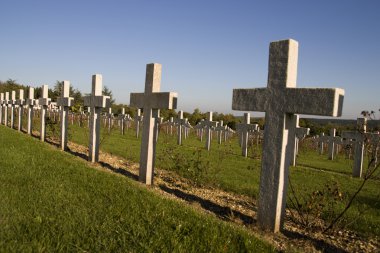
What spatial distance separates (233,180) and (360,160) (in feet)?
23.7

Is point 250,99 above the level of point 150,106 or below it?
above

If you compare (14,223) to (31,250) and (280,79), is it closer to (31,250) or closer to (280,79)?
(31,250)

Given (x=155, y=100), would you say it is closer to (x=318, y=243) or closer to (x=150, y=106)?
(x=150, y=106)

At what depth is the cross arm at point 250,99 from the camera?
524 centimetres

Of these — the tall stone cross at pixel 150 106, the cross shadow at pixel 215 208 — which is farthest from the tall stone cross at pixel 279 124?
the tall stone cross at pixel 150 106

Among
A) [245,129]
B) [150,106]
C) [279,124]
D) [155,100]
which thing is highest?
[155,100]

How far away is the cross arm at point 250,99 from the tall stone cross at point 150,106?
6.00 ft

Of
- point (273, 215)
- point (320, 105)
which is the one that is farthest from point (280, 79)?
point (273, 215)

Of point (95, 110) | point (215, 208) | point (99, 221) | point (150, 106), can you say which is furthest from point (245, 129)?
point (99, 221)

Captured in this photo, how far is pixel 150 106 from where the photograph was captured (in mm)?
7832

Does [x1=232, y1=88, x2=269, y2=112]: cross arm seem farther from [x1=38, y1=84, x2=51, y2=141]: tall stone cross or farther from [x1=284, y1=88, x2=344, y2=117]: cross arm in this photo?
[x1=38, y1=84, x2=51, y2=141]: tall stone cross

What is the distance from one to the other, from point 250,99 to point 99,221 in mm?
2598

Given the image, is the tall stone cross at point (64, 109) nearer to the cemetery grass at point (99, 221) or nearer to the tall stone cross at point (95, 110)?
the tall stone cross at point (95, 110)

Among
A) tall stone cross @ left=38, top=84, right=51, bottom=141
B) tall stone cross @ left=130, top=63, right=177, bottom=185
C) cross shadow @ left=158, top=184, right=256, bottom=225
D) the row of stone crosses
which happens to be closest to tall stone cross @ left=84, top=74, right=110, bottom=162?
tall stone cross @ left=130, top=63, right=177, bottom=185
